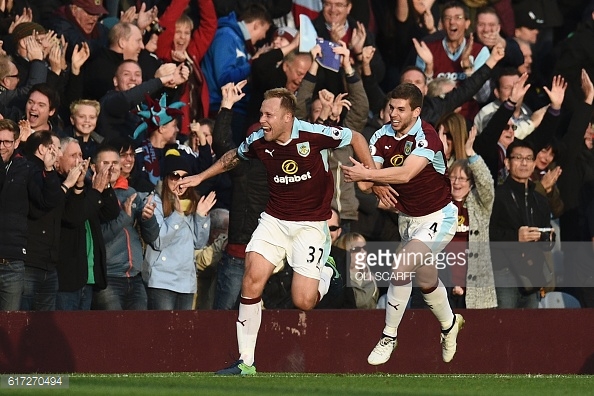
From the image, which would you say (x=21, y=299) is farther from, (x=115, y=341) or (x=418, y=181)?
(x=418, y=181)

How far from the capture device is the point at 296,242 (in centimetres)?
1232

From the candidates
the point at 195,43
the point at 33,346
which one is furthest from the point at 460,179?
the point at 33,346

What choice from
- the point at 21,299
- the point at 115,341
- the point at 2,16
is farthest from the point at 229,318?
the point at 2,16

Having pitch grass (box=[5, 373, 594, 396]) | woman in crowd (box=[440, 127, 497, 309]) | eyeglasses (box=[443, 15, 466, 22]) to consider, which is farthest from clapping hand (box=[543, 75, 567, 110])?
pitch grass (box=[5, 373, 594, 396])

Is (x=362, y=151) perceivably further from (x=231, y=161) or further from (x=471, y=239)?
(x=471, y=239)

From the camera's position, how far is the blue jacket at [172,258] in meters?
14.2

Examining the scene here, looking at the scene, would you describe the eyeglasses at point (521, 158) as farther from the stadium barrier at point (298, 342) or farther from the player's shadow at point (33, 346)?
the player's shadow at point (33, 346)

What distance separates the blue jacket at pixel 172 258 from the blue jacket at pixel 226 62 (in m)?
2.63

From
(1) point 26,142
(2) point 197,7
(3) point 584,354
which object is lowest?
(3) point 584,354

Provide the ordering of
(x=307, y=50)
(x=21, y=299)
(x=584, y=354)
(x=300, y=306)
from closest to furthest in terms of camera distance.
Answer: (x=300, y=306) < (x=21, y=299) < (x=584, y=354) < (x=307, y=50)

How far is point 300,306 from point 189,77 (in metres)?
5.15

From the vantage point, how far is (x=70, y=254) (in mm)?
13594

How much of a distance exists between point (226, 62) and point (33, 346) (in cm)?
505

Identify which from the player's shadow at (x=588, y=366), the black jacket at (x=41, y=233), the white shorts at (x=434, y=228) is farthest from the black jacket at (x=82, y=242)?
the player's shadow at (x=588, y=366)
